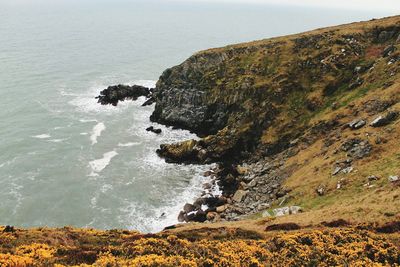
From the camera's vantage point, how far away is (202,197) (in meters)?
70.2

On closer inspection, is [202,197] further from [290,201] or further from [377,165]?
[377,165]

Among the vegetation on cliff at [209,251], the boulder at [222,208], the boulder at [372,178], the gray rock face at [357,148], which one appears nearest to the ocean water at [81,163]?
the boulder at [222,208]

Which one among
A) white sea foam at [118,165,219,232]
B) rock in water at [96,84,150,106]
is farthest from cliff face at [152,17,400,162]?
rock in water at [96,84,150,106]

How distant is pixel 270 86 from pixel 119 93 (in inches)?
2151

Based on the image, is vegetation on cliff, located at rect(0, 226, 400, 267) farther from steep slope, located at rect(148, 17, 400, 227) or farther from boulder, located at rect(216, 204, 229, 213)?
boulder, located at rect(216, 204, 229, 213)

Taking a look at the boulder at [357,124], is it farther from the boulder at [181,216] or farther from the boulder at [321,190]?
the boulder at [181,216]

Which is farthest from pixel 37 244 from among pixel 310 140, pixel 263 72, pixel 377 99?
pixel 263 72

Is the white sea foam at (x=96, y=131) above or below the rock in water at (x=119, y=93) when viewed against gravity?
below

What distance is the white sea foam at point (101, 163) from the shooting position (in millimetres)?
80438

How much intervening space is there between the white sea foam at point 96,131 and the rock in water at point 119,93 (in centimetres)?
1789

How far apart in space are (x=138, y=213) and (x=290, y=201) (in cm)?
2630

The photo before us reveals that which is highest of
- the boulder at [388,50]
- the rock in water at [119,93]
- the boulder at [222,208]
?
the boulder at [388,50]

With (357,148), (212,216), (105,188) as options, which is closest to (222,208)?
(212,216)

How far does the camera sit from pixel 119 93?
125 m
